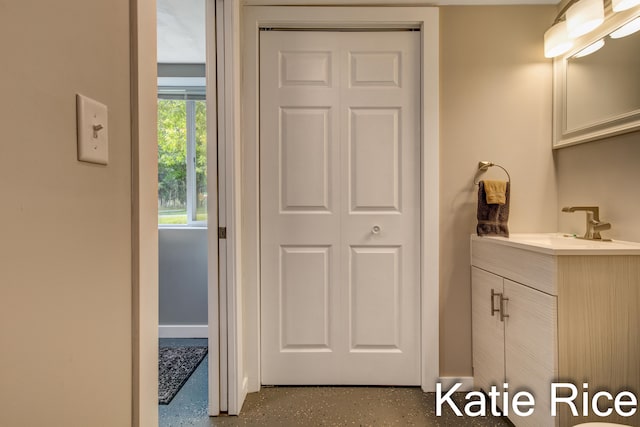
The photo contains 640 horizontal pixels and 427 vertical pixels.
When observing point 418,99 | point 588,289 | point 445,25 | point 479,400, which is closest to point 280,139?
point 418,99

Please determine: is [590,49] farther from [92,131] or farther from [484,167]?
[92,131]

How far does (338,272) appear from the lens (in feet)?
6.31

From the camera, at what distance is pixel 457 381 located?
1.88 m

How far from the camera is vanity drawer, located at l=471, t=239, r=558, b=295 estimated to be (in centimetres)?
129

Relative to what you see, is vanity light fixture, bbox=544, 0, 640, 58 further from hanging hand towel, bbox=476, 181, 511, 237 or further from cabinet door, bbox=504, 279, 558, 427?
cabinet door, bbox=504, 279, 558, 427

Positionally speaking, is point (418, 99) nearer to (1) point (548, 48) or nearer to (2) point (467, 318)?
(1) point (548, 48)

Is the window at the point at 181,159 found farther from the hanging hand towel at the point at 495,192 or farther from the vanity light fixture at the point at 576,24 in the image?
the vanity light fixture at the point at 576,24

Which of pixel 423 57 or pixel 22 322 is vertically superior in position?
pixel 423 57

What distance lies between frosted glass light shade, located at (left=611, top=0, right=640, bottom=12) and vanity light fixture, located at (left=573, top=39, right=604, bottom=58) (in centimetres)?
17

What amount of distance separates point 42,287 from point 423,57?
1951mm

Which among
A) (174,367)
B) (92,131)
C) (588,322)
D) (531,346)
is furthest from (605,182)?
(174,367)

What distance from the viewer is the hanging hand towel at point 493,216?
176 centimetres

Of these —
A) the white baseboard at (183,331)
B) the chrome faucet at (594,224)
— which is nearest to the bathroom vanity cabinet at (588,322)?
the chrome faucet at (594,224)

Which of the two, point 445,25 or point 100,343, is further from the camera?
point 445,25
